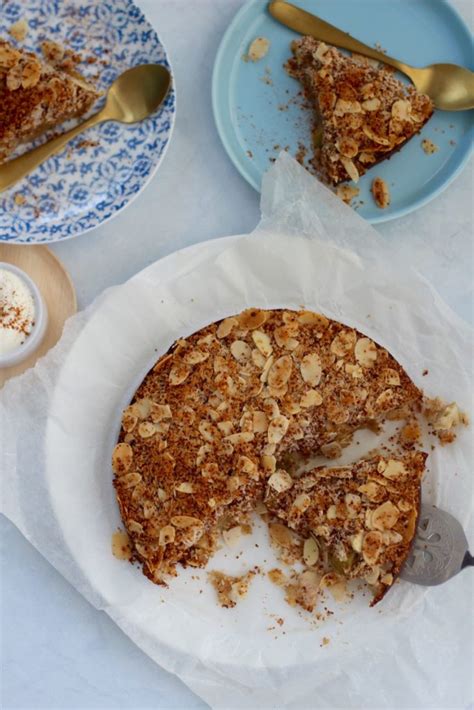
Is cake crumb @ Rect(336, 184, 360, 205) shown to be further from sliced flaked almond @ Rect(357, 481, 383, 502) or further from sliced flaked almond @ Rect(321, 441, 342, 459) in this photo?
sliced flaked almond @ Rect(357, 481, 383, 502)

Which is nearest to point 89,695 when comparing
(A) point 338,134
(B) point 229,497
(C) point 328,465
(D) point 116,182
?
(B) point 229,497

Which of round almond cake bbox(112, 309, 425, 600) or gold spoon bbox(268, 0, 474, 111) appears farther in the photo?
gold spoon bbox(268, 0, 474, 111)

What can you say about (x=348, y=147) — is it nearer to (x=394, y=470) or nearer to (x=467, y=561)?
(x=394, y=470)

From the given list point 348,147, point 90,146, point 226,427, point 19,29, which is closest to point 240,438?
point 226,427

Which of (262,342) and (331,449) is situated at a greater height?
(262,342)

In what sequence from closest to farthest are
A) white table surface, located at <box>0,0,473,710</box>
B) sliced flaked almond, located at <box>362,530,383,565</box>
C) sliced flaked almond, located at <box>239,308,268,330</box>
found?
sliced flaked almond, located at <box>362,530,383,565</box>, sliced flaked almond, located at <box>239,308,268,330</box>, white table surface, located at <box>0,0,473,710</box>

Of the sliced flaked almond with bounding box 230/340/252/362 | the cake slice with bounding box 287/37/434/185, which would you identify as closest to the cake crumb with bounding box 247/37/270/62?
the cake slice with bounding box 287/37/434/185

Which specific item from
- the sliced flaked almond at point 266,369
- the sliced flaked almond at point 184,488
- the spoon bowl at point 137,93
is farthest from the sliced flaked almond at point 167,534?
the spoon bowl at point 137,93
